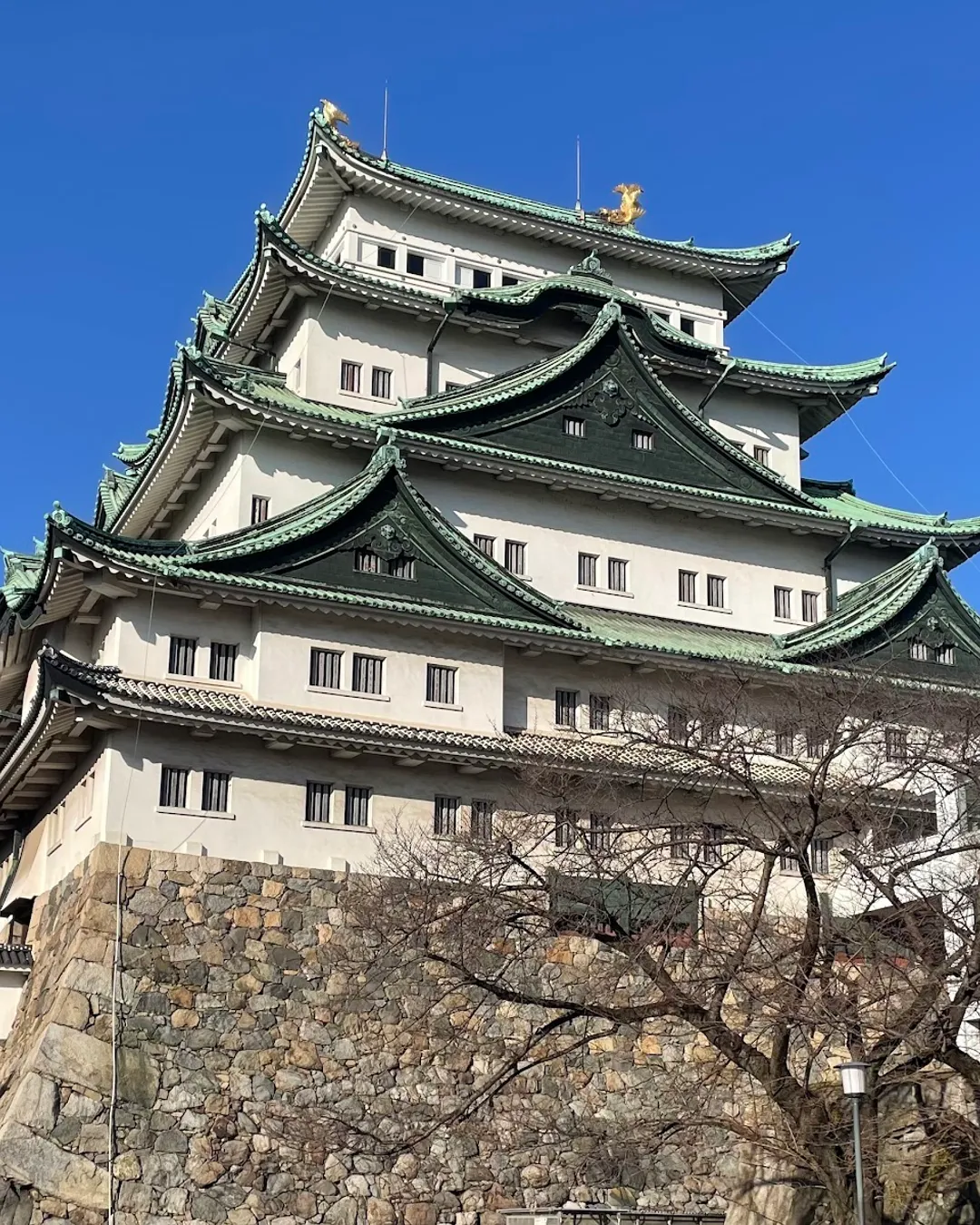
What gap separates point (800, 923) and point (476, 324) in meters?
17.4

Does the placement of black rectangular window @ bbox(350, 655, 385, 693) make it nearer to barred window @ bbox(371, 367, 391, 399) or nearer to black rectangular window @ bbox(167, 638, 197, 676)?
black rectangular window @ bbox(167, 638, 197, 676)

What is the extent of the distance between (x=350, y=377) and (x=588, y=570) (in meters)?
6.79

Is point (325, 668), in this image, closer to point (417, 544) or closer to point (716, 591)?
point (417, 544)

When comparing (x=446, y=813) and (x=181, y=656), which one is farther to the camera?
(x=446, y=813)

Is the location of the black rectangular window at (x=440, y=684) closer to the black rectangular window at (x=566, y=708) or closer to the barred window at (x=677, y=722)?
the black rectangular window at (x=566, y=708)

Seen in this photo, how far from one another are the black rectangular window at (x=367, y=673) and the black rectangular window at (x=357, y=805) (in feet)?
6.18

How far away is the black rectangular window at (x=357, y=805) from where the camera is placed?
95.8 ft

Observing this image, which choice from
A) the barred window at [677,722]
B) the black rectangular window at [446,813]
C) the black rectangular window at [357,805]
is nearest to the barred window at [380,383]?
the barred window at [677,722]

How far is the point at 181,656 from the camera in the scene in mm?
29531

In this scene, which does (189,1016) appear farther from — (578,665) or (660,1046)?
(578,665)

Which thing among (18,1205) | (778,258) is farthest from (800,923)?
(778,258)

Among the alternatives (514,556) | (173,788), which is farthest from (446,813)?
(514,556)

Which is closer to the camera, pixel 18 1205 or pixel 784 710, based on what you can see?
pixel 18 1205

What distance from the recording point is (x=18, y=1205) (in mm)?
23641
